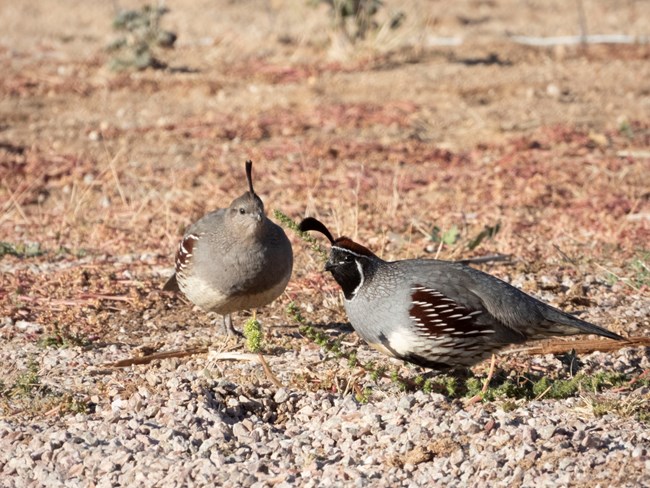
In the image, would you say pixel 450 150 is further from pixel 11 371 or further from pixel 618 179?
pixel 11 371

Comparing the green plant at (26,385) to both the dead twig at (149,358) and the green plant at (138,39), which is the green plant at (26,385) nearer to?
the dead twig at (149,358)

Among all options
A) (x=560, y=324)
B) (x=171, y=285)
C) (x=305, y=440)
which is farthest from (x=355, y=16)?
(x=305, y=440)

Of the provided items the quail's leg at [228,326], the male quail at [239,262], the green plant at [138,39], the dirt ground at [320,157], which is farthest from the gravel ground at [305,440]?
the green plant at [138,39]

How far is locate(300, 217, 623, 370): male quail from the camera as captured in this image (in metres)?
4.73

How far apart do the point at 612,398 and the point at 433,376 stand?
0.88 meters

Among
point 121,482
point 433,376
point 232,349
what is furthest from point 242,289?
point 121,482

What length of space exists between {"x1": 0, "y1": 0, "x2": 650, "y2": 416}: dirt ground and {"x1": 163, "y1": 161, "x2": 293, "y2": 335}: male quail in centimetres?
33

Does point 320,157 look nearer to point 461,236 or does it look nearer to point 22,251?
point 461,236

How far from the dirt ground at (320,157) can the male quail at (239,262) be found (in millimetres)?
333

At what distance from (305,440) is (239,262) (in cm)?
139

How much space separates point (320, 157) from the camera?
972cm

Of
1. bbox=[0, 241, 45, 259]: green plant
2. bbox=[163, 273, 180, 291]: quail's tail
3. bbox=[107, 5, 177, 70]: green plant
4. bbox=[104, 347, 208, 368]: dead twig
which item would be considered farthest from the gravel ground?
bbox=[107, 5, 177, 70]: green plant

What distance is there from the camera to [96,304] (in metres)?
6.24

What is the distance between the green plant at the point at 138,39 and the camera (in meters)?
13.8
